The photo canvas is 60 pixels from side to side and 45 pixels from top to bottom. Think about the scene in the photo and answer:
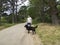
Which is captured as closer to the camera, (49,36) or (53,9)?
(49,36)

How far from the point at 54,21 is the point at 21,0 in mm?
36714

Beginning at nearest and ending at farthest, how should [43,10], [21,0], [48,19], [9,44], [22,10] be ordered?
[9,44] < [43,10] < [48,19] < [21,0] < [22,10]

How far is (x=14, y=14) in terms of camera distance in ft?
235

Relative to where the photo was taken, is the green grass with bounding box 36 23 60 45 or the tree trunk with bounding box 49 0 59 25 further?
the tree trunk with bounding box 49 0 59 25

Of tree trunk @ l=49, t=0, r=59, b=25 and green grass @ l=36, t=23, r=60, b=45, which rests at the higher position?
tree trunk @ l=49, t=0, r=59, b=25

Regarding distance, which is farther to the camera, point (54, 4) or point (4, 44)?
point (54, 4)

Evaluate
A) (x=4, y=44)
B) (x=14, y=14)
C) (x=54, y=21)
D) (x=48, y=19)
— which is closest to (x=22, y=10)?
(x=14, y=14)

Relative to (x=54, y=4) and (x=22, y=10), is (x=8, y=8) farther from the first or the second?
(x=54, y=4)

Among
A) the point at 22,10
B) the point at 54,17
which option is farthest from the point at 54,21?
the point at 22,10

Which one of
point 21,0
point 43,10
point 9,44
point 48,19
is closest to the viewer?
point 9,44

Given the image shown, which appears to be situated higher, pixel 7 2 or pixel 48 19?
pixel 7 2

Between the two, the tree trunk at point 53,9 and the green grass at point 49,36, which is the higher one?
the tree trunk at point 53,9

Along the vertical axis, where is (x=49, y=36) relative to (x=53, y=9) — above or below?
below

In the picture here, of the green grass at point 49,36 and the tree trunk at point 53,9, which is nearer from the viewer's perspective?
the green grass at point 49,36
